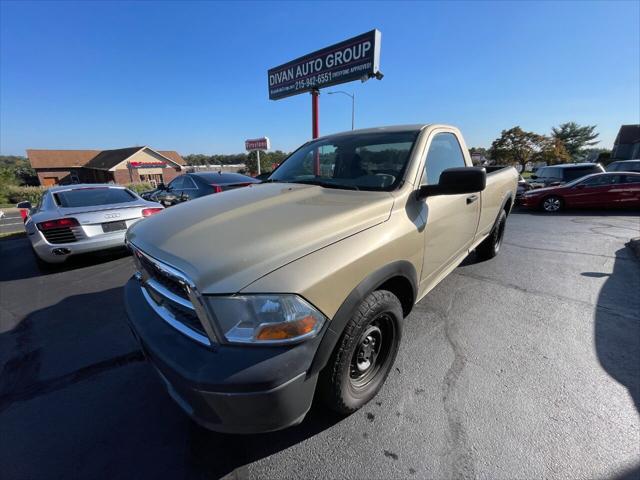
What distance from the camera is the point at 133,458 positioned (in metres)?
1.71

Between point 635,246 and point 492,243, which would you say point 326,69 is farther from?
point 635,246

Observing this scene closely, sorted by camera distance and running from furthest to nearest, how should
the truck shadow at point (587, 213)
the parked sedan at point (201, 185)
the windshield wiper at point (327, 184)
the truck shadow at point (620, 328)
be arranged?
the truck shadow at point (587, 213)
the parked sedan at point (201, 185)
the windshield wiper at point (327, 184)
the truck shadow at point (620, 328)

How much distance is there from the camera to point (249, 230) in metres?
1.65

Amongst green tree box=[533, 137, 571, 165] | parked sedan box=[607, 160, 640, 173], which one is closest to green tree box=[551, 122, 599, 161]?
green tree box=[533, 137, 571, 165]

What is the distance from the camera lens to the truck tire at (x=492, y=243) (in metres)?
4.52

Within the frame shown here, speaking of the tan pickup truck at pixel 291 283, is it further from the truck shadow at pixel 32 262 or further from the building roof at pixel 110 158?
the building roof at pixel 110 158

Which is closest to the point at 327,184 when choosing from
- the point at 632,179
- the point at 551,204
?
the point at 551,204

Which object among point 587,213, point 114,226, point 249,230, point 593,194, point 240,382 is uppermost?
point 249,230

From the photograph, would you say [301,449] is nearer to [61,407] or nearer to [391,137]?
[61,407]

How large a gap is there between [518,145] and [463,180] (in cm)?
3890

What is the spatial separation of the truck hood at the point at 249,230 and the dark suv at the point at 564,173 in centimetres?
1278

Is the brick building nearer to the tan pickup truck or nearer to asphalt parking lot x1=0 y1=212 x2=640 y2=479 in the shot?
asphalt parking lot x1=0 y1=212 x2=640 y2=479

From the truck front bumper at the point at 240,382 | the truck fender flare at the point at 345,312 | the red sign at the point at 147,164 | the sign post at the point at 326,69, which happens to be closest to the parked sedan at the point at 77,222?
the truck front bumper at the point at 240,382

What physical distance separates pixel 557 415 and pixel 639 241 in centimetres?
506
